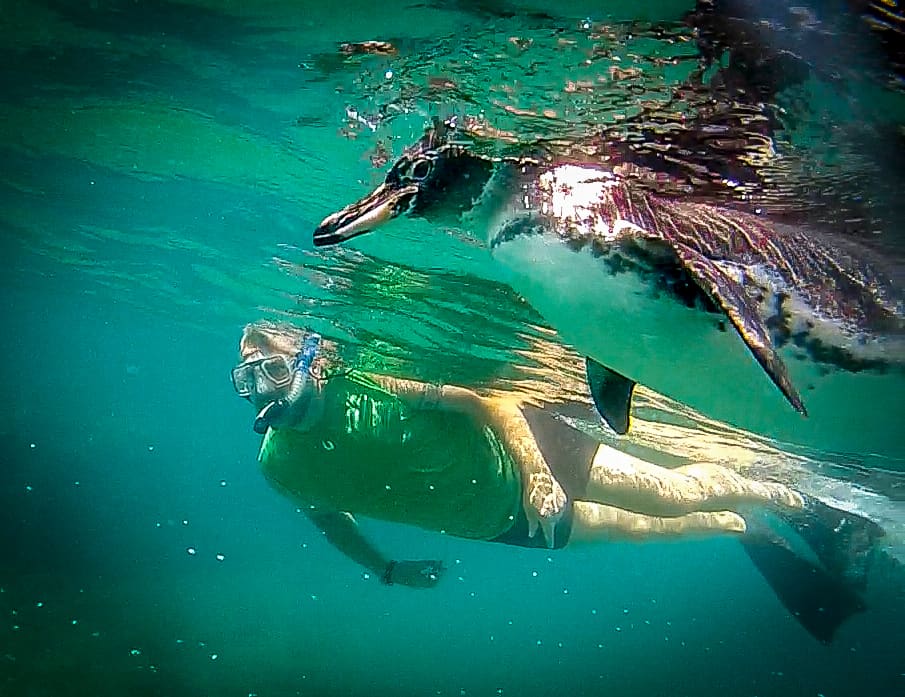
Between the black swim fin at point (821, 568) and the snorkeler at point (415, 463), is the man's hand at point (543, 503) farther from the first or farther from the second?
the black swim fin at point (821, 568)

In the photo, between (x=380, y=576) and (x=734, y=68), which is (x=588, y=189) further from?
(x=380, y=576)

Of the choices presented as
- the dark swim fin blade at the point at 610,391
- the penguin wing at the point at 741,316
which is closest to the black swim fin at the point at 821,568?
the dark swim fin blade at the point at 610,391

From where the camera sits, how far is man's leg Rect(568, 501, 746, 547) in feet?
32.6

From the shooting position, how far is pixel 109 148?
391 inches

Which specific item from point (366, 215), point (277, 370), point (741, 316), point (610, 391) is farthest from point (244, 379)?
point (741, 316)

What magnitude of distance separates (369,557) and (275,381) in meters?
2.86

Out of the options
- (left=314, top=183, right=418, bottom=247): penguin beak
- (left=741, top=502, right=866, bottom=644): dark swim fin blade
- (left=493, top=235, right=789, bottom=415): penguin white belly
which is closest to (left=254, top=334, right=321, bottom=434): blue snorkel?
(left=493, top=235, right=789, bottom=415): penguin white belly

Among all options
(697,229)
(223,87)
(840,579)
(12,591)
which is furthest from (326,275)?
(12,591)

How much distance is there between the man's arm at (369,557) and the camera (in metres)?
8.81

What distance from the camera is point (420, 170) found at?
3.84m

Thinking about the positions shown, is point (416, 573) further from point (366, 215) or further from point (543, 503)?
point (366, 215)

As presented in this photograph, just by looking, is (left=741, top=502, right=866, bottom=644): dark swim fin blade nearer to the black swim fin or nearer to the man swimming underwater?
the black swim fin

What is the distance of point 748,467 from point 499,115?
44.8ft

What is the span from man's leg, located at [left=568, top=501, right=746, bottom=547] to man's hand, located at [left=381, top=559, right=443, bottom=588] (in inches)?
83.3
